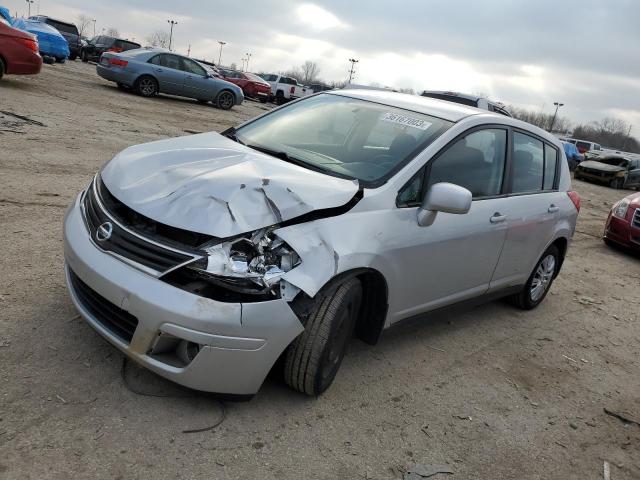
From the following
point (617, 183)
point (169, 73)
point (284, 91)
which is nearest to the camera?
point (169, 73)

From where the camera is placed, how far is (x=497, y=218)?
4105 mm

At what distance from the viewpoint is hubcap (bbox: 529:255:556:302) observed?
5242mm

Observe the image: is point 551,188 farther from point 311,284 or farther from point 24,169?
point 24,169

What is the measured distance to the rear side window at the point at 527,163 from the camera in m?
4.49

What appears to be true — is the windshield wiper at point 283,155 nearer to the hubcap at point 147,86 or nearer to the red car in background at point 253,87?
the hubcap at point 147,86

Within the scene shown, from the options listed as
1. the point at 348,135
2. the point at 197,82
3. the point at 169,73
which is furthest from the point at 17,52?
the point at 348,135

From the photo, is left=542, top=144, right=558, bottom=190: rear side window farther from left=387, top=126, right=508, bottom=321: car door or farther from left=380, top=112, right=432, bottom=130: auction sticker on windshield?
left=380, top=112, right=432, bottom=130: auction sticker on windshield

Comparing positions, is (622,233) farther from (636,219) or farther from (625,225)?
(636,219)

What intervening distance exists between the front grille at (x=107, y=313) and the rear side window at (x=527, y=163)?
10.2 ft

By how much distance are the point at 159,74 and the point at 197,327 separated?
1600 cm

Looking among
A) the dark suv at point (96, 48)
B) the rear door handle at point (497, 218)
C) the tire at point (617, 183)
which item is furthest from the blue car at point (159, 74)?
the tire at point (617, 183)

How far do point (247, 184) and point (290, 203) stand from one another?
0.85 ft

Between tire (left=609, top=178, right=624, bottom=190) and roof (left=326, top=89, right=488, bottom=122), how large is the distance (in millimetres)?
21866

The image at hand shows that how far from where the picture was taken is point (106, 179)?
3209mm
